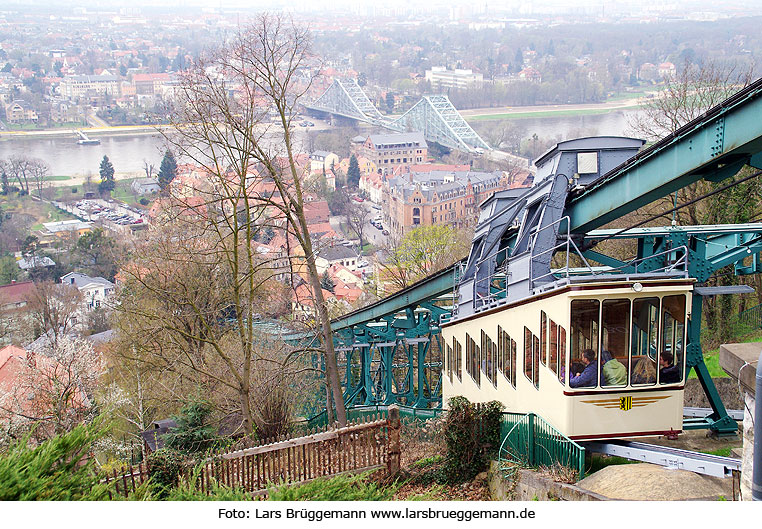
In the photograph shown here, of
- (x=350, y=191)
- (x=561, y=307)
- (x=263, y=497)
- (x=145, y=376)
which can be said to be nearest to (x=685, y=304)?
(x=561, y=307)

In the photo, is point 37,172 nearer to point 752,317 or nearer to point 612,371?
point 752,317

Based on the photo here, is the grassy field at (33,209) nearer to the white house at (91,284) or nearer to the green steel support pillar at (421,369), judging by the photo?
the white house at (91,284)

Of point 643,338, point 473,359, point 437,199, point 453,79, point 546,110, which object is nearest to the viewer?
point 643,338

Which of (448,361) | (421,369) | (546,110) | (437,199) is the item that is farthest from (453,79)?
(448,361)

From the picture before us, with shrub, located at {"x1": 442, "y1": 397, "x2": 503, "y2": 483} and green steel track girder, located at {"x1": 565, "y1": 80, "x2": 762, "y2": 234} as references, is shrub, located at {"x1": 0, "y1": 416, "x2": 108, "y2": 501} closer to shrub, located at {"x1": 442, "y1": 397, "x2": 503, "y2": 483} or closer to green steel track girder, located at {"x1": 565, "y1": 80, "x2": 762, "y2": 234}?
shrub, located at {"x1": 442, "y1": 397, "x2": 503, "y2": 483}

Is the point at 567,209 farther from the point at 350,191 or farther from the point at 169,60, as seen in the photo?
A: the point at 169,60

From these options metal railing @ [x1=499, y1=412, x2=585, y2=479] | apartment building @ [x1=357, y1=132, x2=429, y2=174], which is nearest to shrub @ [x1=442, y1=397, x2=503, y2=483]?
metal railing @ [x1=499, y1=412, x2=585, y2=479]

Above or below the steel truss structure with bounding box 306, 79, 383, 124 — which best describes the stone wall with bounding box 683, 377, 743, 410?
below
